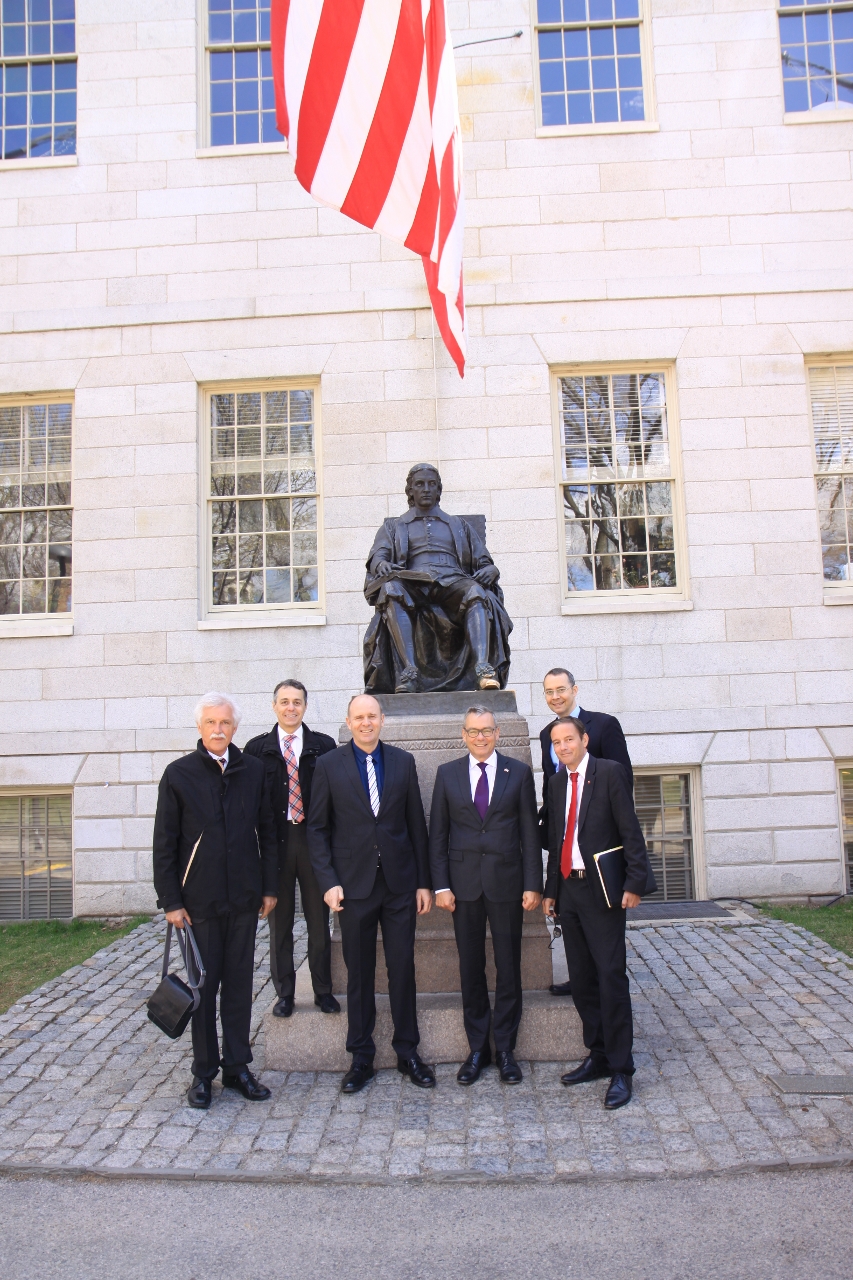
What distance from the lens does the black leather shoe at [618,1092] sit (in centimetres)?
404

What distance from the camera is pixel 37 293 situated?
30.3 ft

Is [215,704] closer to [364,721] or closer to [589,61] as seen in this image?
[364,721]

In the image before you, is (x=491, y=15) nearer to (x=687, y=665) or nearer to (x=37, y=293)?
(x=37, y=293)

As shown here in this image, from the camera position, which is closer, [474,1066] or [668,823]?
[474,1066]

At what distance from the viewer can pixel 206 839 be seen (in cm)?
429

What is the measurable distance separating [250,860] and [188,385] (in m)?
6.06

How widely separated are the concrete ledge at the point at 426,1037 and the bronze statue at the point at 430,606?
1.85 metres

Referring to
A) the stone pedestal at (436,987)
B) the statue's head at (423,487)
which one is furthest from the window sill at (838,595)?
the stone pedestal at (436,987)

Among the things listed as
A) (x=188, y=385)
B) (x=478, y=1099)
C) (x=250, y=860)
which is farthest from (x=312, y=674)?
(x=478, y=1099)

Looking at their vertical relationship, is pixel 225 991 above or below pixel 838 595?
below

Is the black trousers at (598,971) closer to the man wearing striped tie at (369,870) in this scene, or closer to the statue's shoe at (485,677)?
the man wearing striped tie at (369,870)

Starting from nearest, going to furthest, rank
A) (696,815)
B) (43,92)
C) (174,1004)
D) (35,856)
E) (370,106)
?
(174,1004)
(370,106)
(696,815)
(35,856)
(43,92)

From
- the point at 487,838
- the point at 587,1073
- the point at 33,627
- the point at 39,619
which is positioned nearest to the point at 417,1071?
the point at 587,1073

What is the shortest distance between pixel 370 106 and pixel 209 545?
4.56 meters
